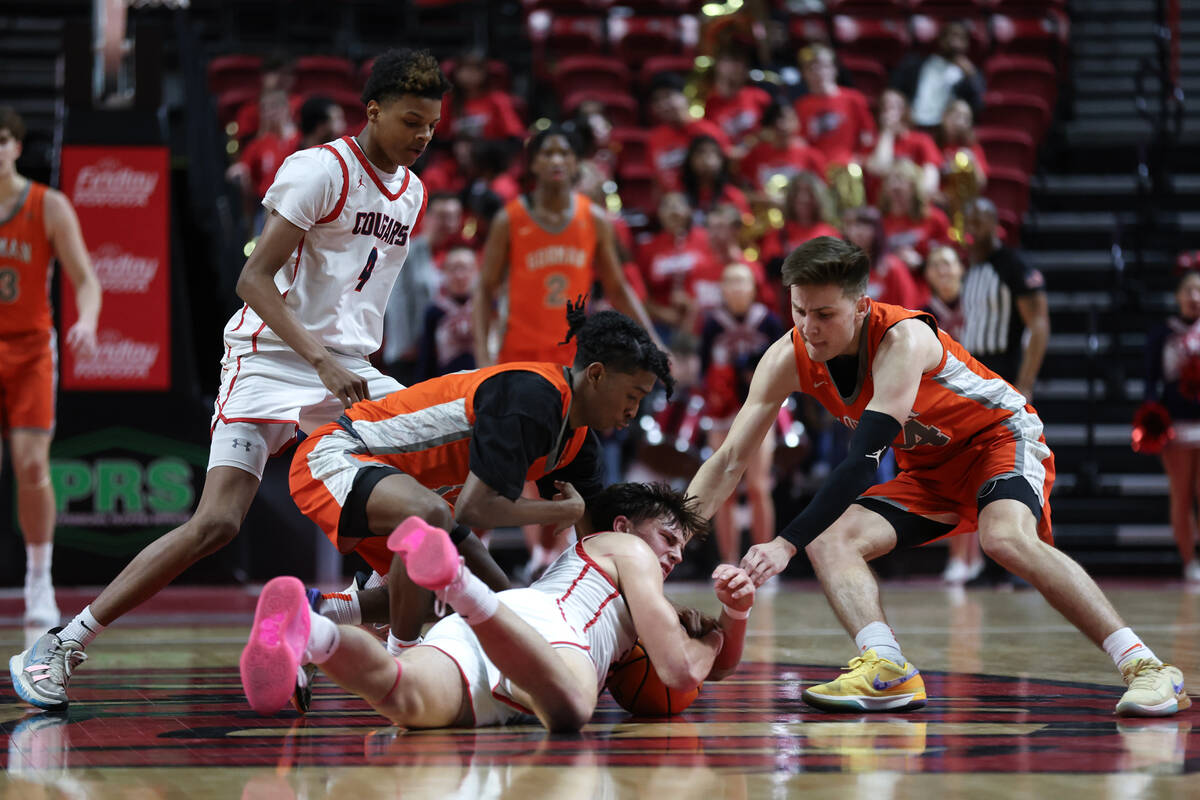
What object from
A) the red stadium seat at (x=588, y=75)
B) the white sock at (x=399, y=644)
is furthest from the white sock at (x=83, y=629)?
the red stadium seat at (x=588, y=75)

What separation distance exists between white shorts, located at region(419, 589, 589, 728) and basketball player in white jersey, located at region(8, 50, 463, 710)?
73 cm

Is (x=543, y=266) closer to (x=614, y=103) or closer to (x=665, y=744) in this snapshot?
(x=665, y=744)

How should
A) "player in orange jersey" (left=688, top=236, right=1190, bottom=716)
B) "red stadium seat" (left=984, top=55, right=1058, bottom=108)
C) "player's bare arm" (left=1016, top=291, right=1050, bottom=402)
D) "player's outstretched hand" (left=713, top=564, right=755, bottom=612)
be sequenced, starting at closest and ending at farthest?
1. "player's outstretched hand" (left=713, top=564, right=755, bottom=612)
2. "player in orange jersey" (left=688, top=236, right=1190, bottom=716)
3. "player's bare arm" (left=1016, top=291, right=1050, bottom=402)
4. "red stadium seat" (left=984, top=55, right=1058, bottom=108)

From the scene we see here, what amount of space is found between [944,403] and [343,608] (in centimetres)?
189

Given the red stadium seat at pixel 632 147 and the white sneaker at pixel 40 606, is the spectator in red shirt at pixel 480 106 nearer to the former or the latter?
the red stadium seat at pixel 632 147

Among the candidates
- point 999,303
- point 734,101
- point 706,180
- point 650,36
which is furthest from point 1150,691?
point 650,36

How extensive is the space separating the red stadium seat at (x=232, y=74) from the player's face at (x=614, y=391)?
30.8 feet

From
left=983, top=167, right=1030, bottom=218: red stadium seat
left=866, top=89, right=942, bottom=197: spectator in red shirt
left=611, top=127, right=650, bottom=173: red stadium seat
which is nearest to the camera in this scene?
left=866, top=89, right=942, bottom=197: spectator in red shirt

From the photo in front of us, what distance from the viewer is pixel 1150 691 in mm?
3701

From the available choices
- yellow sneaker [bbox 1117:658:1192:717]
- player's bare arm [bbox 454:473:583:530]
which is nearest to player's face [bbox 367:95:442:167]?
player's bare arm [bbox 454:473:583:530]

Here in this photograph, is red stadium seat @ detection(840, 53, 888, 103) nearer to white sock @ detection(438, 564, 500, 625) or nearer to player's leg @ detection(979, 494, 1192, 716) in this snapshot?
player's leg @ detection(979, 494, 1192, 716)

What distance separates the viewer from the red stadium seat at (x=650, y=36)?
1298cm

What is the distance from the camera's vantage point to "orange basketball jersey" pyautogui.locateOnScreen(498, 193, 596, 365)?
6645 mm

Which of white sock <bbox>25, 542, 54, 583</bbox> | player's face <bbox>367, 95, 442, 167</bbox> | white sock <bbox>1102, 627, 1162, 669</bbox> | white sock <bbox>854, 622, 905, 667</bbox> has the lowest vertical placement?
white sock <bbox>25, 542, 54, 583</bbox>
